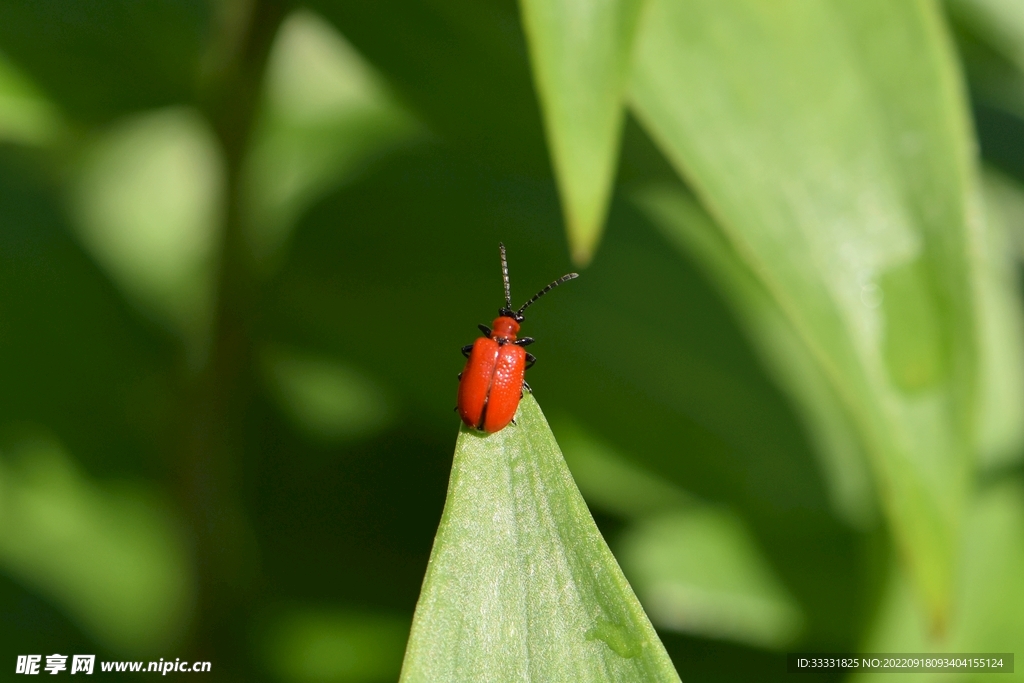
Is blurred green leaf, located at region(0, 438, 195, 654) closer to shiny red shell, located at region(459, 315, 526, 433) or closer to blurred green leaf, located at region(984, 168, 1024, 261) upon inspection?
shiny red shell, located at region(459, 315, 526, 433)

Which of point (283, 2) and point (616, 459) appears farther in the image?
point (616, 459)

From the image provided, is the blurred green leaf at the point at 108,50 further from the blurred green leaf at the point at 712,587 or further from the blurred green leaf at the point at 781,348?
the blurred green leaf at the point at 712,587

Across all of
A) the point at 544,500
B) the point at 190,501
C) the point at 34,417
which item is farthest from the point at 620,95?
the point at 34,417

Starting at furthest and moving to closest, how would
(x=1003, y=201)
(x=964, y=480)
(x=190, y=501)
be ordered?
(x=1003, y=201) < (x=190, y=501) < (x=964, y=480)

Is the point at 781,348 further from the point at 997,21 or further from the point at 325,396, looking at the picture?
the point at 997,21

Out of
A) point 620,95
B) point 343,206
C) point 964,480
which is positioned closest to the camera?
point 620,95

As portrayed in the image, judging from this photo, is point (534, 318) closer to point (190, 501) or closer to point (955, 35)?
point (190, 501)

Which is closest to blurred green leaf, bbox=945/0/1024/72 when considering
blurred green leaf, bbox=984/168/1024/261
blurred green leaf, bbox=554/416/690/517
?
blurred green leaf, bbox=984/168/1024/261
